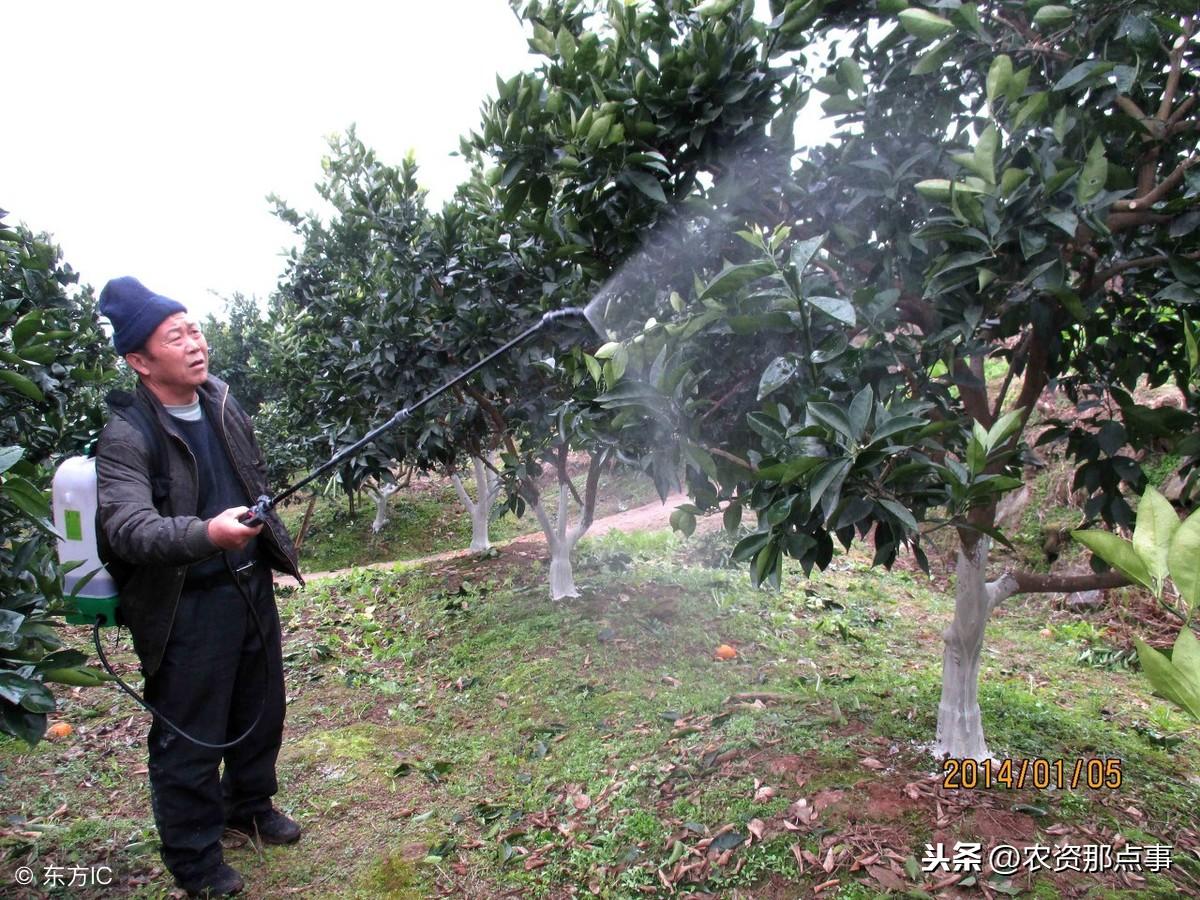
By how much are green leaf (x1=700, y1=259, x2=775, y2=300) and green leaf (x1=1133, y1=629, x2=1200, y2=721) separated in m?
1.07

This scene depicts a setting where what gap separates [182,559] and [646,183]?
1656mm

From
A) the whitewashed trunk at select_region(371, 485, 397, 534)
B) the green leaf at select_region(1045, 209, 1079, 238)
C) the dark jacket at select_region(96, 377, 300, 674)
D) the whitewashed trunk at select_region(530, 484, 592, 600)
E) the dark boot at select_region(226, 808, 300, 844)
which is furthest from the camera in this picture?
the whitewashed trunk at select_region(371, 485, 397, 534)

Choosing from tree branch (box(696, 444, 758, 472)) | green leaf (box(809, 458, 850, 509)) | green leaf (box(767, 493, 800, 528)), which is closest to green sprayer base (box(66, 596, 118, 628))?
tree branch (box(696, 444, 758, 472))

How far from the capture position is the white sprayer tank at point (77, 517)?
2.14 m

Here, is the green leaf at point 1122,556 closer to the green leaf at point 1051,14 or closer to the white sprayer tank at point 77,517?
the green leaf at point 1051,14

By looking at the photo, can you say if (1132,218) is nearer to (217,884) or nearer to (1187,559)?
(1187,559)

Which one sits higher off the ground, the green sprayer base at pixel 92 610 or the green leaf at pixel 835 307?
the green leaf at pixel 835 307

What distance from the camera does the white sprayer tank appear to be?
7.01 feet

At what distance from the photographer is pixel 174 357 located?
7.56 ft

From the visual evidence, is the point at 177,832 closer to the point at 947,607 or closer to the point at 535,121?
the point at 535,121
